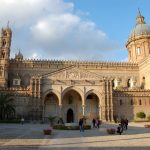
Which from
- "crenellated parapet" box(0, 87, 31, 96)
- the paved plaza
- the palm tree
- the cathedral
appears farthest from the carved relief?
the paved plaza

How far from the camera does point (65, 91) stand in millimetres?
47469

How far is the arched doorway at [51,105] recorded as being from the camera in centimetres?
4850

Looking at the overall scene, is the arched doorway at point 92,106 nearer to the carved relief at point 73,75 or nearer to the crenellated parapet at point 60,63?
the carved relief at point 73,75

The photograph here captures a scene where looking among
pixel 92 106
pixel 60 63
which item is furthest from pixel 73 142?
pixel 60 63

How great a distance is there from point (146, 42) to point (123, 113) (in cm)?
2479

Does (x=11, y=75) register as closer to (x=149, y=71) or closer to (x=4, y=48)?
(x=4, y=48)

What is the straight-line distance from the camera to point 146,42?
66.6m

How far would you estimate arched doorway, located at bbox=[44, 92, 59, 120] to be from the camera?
4850cm

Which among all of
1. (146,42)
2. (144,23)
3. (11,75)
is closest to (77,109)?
(11,75)

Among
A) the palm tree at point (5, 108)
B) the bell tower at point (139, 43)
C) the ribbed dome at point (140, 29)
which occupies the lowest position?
the palm tree at point (5, 108)

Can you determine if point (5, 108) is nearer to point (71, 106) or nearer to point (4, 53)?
point (71, 106)

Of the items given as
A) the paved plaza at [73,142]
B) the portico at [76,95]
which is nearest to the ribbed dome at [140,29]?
the portico at [76,95]

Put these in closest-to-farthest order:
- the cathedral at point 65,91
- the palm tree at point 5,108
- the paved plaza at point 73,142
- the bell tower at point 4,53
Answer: the paved plaza at point 73,142 < the palm tree at point 5,108 < the cathedral at point 65,91 < the bell tower at point 4,53

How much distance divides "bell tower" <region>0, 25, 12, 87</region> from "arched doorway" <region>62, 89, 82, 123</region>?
12.6m
